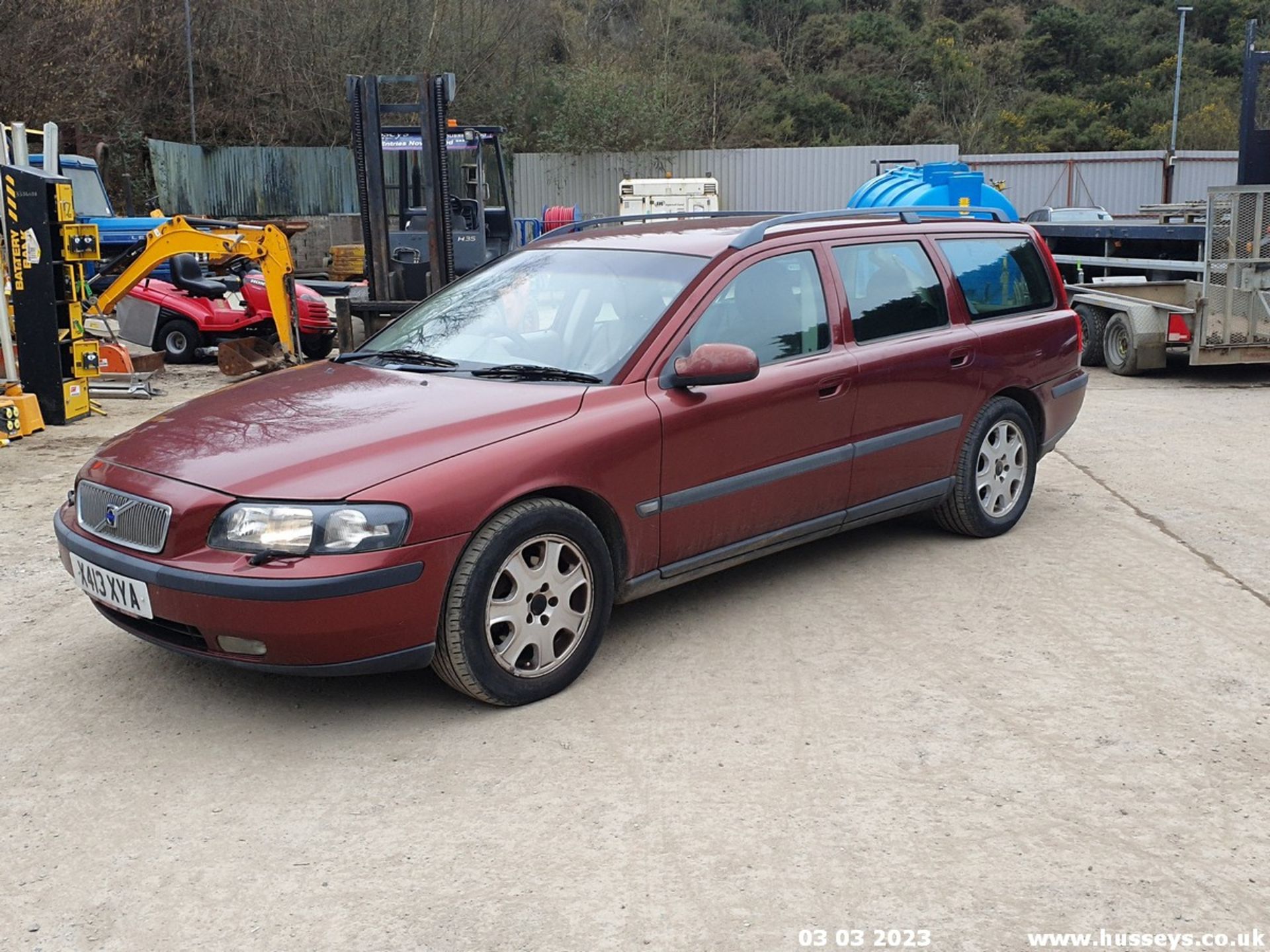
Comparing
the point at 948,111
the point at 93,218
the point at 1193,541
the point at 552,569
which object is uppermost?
the point at 948,111

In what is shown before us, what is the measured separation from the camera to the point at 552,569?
4.17 metres

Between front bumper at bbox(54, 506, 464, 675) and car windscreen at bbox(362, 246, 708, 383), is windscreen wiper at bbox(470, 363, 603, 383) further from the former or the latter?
front bumper at bbox(54, 506, 464, 675)

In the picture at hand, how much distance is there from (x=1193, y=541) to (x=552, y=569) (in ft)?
12.3

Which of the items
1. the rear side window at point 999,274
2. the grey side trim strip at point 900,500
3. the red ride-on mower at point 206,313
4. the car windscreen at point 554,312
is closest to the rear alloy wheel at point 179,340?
the red ride-on mower at point 206,313

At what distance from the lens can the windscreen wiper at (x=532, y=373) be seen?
4562 millimetres

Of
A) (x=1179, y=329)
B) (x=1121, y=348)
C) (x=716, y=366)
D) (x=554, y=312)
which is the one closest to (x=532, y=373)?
(x=554, y=312)

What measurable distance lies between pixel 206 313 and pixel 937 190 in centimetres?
924

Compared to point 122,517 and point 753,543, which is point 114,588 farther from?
point 753,543

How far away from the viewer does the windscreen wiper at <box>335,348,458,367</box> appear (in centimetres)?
488

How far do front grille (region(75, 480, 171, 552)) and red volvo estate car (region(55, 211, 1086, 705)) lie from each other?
11 mm

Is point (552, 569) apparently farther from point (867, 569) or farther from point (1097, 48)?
point (1097, 48)

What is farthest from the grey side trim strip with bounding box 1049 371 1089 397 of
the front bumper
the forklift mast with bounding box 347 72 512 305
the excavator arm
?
the excavator arm

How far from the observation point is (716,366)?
4480 millimetres

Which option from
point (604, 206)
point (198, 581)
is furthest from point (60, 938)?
point (604, 206)
